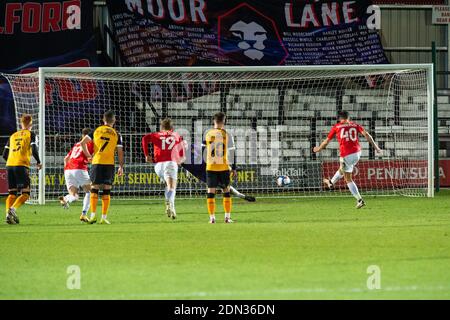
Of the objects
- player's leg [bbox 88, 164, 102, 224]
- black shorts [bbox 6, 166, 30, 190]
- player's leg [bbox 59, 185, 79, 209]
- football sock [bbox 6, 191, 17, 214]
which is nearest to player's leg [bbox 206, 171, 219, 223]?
player's leg [bbox 88, 164, 102, 224]

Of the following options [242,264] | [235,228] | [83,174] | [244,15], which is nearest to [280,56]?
[244,15]

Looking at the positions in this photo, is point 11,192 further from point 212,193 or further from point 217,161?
point 217,161

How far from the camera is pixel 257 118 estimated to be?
26984 mm

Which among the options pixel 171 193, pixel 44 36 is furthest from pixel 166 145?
pixel 44 36

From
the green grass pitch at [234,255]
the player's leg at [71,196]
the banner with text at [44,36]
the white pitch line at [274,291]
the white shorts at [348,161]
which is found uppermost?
the banner with text at [44,36]

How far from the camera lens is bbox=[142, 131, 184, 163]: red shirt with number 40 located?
57.7 ft

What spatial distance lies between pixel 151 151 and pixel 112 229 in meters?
11.3

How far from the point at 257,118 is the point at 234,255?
15978 mm

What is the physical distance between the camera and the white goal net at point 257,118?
24.7m

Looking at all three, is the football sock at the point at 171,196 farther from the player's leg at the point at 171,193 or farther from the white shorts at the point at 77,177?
the white shorts at the point at 77,177


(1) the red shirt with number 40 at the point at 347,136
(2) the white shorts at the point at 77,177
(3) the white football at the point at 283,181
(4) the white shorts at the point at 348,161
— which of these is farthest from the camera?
(3) the white football at the point at 283,181

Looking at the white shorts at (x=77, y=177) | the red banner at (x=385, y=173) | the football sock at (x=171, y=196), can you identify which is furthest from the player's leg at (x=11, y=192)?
the red banner at (x=385, y=173)

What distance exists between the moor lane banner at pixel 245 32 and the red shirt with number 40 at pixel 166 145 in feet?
32.3

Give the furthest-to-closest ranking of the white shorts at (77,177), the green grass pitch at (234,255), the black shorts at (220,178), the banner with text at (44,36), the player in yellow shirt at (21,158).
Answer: the banner with text at (44,36)
the white shorts at (77,177)
the player in yellow shirt at (21,158)
the black shorts at (220,178)
the green grass pitch at (234,255)
